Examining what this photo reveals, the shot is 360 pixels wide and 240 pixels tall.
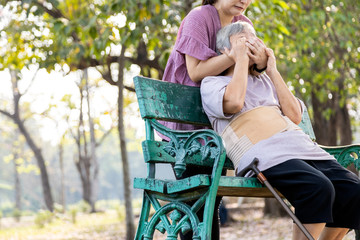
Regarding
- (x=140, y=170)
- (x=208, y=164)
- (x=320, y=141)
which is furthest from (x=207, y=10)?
(x=140, y=170)

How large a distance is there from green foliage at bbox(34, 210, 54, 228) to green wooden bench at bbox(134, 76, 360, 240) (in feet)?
38.7

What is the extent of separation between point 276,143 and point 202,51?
69 centimetres

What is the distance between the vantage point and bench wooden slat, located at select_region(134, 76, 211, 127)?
2893 mm

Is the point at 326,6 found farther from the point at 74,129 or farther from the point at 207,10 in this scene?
the point at 74,129

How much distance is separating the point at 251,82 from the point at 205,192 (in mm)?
768

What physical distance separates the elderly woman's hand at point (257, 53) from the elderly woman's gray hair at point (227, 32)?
0.10 metres

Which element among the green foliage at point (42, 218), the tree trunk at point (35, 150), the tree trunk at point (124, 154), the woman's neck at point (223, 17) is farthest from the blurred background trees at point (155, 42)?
the tree trunk at point (35, 150)

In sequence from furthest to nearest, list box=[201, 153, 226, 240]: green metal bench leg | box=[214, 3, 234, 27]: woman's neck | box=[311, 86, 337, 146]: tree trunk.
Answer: box=[311, 86, 337, 146]: tree trunk < box=[214, 3, 234, 27]: woman's neck < box=[201, 153, 226, 240]: green metal bench leg

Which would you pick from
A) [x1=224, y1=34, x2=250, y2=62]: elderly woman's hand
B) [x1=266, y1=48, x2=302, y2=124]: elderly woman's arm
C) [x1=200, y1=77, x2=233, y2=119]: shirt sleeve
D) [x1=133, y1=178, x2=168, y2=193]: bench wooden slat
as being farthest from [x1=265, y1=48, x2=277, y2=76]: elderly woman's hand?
[x1=133, y1=178, x2=168, y2=193]: bench wooden slat

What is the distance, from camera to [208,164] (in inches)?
111

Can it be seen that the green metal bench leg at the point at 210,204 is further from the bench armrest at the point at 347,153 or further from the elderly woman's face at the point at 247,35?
the bench armrest at the point at 347,153

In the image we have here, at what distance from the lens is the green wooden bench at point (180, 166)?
2377 mm

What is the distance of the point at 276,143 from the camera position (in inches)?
104

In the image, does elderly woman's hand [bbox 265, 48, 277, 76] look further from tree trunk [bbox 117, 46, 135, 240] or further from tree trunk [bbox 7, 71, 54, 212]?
tree trunk [bbox 7, 71, 54, 212]
